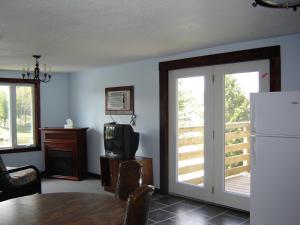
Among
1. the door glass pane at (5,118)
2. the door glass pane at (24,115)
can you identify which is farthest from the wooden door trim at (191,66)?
the door glass pane at (5,118)

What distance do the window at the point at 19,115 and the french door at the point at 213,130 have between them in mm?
3342

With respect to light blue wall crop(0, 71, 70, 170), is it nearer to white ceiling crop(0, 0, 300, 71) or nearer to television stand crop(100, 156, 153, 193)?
television stand crop(100, 156, 153, 193)

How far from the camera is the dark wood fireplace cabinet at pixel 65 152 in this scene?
6.12 meters

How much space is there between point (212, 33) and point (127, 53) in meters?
1.59

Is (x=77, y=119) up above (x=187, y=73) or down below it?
below

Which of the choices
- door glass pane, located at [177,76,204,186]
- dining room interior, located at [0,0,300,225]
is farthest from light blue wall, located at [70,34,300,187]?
door glass pane, located at [177,76,204,186]

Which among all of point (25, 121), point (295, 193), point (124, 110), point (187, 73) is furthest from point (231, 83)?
point (25, 121)

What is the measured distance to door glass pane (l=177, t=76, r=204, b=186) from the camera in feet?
14.6

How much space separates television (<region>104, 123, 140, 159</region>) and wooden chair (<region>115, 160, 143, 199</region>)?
2.32 m

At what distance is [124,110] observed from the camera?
5609mm

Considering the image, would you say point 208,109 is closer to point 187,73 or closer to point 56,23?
point 187,73

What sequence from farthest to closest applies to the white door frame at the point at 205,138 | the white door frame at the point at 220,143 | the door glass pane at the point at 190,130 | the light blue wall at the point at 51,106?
the light blue wall at the point at 51,106, the door glass pane at the point at 190,130, the white door frame at the point at 205,138, the white door frame at the point at 220,143

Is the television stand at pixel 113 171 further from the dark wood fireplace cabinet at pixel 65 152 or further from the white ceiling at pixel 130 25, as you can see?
the white ceiling at pixel 130 25

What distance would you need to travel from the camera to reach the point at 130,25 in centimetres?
298
